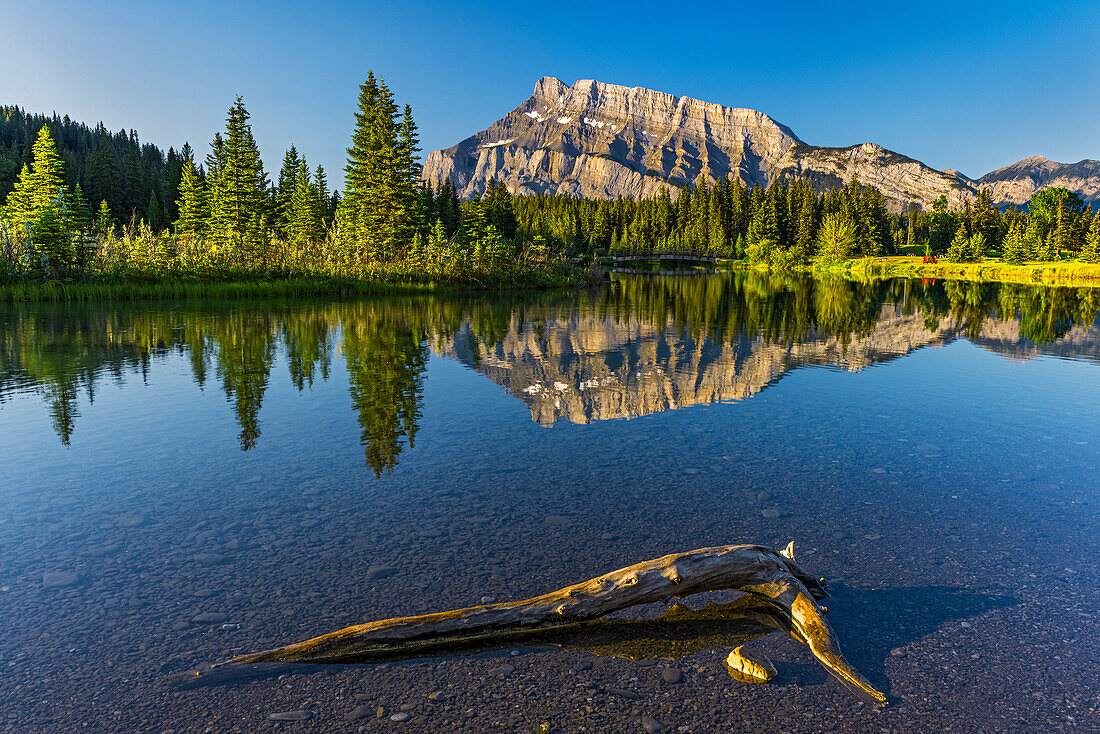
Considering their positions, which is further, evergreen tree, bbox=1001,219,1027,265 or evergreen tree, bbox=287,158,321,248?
evergreen tree, bbox=1001,219,1027,265

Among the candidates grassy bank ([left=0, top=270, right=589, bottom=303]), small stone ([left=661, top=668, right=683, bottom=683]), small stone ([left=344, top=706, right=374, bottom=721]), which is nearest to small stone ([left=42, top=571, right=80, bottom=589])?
small stone ([left=344, top=706, right=374, bottom=721])

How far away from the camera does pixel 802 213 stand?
454 feet

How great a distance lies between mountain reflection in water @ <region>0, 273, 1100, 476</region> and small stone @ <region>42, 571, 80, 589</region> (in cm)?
401

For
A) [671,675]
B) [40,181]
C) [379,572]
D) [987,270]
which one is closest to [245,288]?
[40,181]

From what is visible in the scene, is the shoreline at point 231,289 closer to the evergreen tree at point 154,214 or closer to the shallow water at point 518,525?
the shallow water at point 518,525

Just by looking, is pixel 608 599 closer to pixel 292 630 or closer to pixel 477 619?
pixel 477 619

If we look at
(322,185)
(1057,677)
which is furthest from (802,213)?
(1057,677)

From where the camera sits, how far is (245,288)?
44.7 metres

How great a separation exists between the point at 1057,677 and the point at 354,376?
15909 mm

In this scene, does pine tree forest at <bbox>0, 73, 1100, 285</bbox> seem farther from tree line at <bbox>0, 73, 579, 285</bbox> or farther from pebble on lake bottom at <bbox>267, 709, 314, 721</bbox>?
pebble on lake bottom at <bbox>267, 709, 314, 721</bbox>

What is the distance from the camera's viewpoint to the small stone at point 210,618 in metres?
5.30

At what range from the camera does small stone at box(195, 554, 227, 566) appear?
6355 millimetres

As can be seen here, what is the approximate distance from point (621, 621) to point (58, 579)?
19.1 ft

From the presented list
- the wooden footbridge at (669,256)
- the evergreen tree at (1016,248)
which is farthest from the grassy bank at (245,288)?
the evergreen tree at (1016,248)
